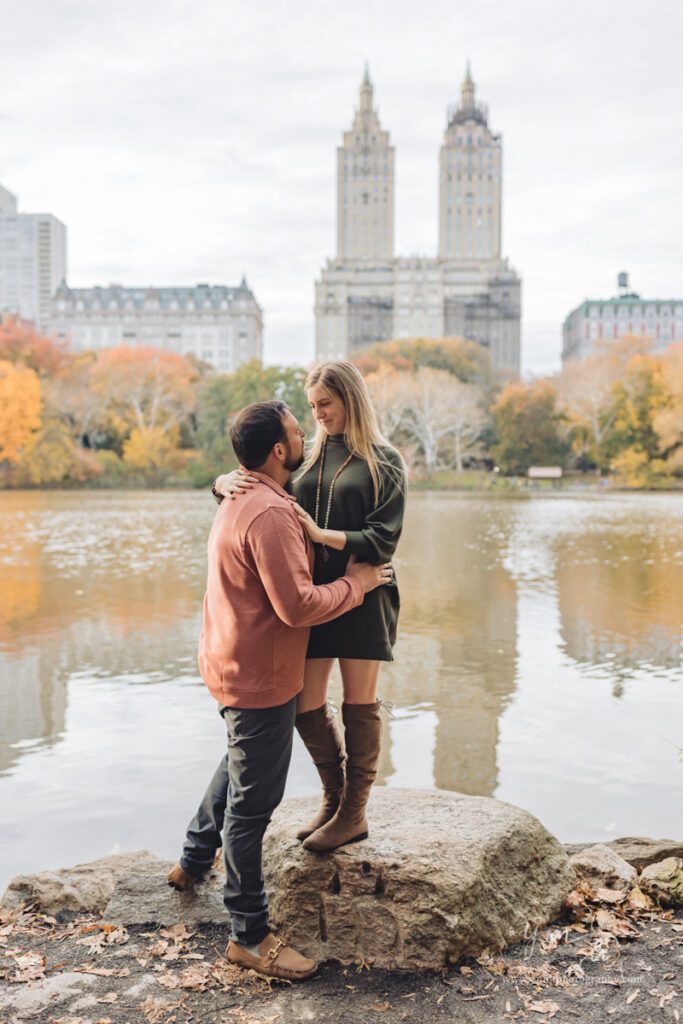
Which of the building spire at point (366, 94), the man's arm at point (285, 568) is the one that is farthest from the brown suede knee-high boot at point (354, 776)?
the building spire at point (366, 94)

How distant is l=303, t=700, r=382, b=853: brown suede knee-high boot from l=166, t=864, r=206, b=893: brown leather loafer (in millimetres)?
515

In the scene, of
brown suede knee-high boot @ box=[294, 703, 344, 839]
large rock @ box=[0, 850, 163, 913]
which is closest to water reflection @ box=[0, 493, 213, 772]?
large rock @ box=[0, 850, 163, 913]

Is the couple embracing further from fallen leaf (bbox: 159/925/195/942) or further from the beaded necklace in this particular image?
fallen leaf (bbox: 159/925/195/942)

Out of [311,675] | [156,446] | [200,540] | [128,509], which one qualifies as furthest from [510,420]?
[311,675]

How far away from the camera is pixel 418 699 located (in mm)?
7457

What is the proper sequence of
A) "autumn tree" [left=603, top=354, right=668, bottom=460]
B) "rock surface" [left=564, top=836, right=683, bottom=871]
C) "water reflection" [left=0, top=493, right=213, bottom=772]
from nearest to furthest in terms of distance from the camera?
"rock surface" [left=564, top=836, right=683, bottom=871] → "water reflection" [left=0, top=493, right=213, bottom=772] → "autumn tree" [left=603, top=354, right=668, bottom=460]

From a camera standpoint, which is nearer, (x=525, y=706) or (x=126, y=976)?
(x=126, y=976)

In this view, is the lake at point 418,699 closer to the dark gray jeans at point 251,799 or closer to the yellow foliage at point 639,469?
the dark gray jeans at point 251,799

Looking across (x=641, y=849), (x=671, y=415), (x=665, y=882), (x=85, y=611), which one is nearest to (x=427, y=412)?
(x=671, y=415)

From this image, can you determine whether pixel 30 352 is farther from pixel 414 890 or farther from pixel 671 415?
pixel 414 890

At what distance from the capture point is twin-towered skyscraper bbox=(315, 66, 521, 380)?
114 m

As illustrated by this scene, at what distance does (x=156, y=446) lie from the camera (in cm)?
4728

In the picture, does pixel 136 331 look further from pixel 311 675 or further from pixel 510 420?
pixel 311 675

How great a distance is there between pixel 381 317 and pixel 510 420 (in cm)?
6602
